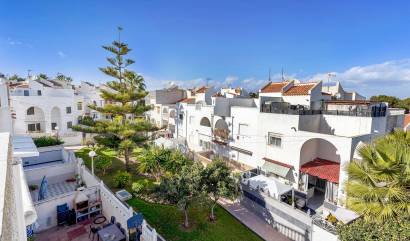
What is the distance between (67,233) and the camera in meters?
11.4

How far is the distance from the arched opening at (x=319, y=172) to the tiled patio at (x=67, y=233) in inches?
587

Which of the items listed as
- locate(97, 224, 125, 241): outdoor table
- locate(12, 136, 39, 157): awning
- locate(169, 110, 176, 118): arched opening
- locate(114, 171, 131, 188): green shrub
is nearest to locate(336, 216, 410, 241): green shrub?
locate(97, 224, 125, 241): outdoor table

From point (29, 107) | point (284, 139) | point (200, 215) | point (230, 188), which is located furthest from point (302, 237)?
point (29, 107)

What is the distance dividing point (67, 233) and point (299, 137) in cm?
1645

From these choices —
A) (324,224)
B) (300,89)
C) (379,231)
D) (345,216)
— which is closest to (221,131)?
(300,89)

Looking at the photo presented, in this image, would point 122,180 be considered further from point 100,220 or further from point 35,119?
point 35,119

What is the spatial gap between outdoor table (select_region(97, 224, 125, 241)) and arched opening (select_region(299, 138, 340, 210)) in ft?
43.3

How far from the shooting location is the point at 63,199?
12.2m

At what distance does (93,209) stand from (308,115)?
17549 millimetres

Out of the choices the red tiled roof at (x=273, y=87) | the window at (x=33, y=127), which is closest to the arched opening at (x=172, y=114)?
the red tiled roof at (x=273, y=87)

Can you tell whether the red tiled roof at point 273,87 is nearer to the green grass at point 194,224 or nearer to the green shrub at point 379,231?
the green grass at point 194,224

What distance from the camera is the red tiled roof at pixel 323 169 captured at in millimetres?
15711

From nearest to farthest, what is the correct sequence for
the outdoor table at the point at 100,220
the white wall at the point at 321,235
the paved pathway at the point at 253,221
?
the white wall at the point at 321,235 → the outdoor table at the point at 100,220 → the paved pathway at the point at 253,221

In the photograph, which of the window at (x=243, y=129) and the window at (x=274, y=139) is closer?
the window at (x=274, y=139)
